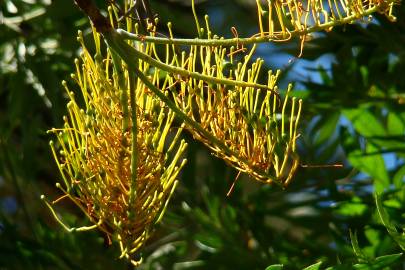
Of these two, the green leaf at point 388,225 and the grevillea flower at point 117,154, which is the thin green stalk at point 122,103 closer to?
the grevillea flower at point 117,154

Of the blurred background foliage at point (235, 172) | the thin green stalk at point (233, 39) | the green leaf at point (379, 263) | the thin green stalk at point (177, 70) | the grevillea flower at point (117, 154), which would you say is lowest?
the blurred background foliage at point (235, 172)

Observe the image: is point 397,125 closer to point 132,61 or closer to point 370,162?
point 370,162

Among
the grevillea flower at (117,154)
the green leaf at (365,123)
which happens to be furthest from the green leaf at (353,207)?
the grevillea flower at (117,154)

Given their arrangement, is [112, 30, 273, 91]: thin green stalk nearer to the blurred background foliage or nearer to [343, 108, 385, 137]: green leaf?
the blurred background foliage

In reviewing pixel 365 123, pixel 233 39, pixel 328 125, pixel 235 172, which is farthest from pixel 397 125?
pixel 233 39

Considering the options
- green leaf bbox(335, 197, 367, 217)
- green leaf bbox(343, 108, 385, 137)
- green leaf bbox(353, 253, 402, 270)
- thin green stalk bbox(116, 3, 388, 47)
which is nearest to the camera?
thin green stalk bbox(116, 3, 388, 47)

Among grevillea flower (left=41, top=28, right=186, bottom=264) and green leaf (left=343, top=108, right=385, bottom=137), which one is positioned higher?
grevillea flower (left=41, top=28, right=186, bottom=264)

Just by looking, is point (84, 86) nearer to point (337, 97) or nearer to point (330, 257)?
point (330, 257)

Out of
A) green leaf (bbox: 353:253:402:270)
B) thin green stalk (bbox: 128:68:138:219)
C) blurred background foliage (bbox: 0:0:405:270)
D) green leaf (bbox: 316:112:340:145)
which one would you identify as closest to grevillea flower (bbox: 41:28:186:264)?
thin green stalk (bbox: 128:68:138:219)

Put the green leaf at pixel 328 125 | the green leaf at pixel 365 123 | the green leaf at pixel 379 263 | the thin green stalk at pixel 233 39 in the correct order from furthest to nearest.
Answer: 1. the green leaf at pixel 328 125
2. the green leaf at pixel 365 123
3. the green leaf at pixel 379 263
4. the thin green stalk at pixel 233 39
